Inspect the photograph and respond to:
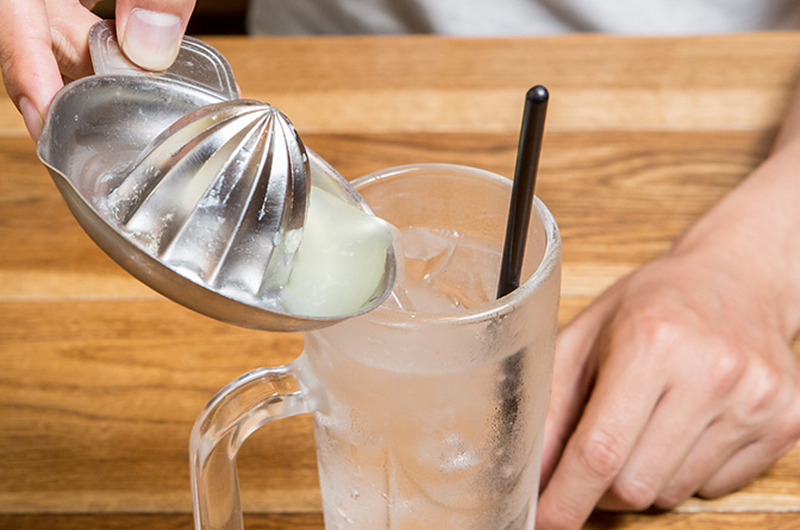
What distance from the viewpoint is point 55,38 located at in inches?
18.3

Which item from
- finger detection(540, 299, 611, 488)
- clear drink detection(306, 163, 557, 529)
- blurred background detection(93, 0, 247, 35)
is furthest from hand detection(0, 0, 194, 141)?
blurred background detection(93, 0, 247, 35)

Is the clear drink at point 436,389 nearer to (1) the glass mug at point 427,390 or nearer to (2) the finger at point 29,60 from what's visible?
(1) the glass mug at point 427,390

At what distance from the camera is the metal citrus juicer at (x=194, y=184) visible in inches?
12.7

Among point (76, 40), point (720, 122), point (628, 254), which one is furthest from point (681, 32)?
point (76, 40)

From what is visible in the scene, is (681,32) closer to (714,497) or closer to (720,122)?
(720,122)

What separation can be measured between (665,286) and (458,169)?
22 centimetres

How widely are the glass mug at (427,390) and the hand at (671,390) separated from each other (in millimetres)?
78

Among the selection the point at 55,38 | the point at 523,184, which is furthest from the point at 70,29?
the point at 523,184

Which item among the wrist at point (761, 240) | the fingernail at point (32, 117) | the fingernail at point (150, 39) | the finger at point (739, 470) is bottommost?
the finger at point (739, 470)

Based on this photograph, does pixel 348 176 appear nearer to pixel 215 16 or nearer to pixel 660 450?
pixel 660 450

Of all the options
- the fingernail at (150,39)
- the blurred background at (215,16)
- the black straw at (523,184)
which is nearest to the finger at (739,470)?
the black straw at (523,184)

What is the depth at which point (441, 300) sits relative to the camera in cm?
44

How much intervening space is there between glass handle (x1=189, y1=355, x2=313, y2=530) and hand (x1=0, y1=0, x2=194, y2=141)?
5.7 inches

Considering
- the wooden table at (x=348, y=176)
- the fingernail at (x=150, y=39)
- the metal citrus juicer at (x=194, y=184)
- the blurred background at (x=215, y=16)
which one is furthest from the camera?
the blurred background at (x=215, y=16)
